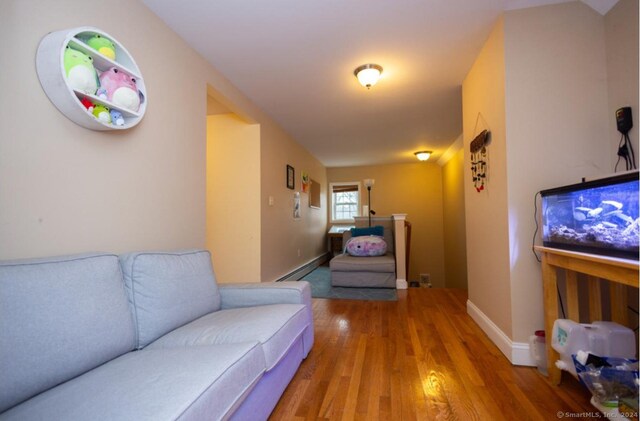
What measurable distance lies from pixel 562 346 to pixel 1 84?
A: 2852 mm

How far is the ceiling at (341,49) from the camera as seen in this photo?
1874 mm

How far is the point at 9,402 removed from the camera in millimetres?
826

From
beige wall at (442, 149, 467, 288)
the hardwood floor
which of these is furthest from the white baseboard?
beige wall at (442, 149, 467, 288)

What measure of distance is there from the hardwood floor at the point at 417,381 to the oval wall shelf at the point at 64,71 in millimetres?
1728

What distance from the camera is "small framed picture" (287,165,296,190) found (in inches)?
173

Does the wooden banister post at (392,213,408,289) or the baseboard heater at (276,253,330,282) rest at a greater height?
the wooden banister post at (392,213,408,289)

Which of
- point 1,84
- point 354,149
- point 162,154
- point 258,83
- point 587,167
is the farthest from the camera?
point 354,149

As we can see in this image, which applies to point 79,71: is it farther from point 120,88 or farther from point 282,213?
point 282,213

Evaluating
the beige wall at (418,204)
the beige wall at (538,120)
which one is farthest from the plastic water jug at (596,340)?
the beige wall at (418,204)

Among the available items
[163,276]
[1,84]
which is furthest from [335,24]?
[163,276]

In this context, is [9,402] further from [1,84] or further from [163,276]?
[1,84]

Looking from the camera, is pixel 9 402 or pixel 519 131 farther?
pixel 519 131

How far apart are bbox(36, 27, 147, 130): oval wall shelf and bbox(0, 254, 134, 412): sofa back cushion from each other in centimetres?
68

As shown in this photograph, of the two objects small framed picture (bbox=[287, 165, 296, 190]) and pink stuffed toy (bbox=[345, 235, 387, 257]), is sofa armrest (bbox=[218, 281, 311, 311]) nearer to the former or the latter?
pink stuffed toy (bbox=[345, 235, 387, 257])
